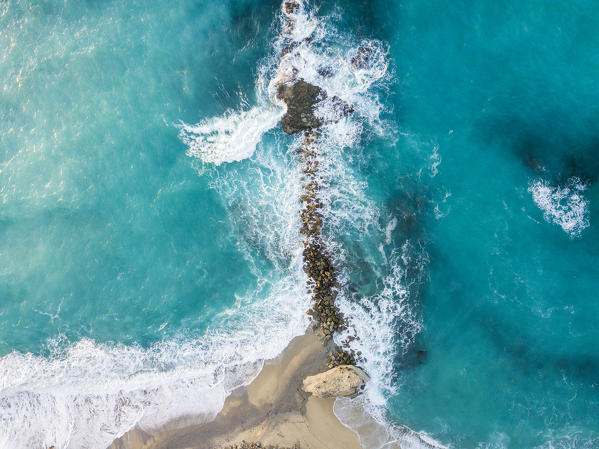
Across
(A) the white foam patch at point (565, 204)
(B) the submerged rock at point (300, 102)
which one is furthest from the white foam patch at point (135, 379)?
(A) the white foam patch at point (565, 204)

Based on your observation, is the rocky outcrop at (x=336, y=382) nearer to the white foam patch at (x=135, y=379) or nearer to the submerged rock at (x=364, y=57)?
the white foam patch at (x=135, y=379)

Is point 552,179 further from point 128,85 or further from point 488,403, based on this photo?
point 128,85

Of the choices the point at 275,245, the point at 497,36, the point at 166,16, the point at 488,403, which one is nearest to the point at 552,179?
the point at 497,36

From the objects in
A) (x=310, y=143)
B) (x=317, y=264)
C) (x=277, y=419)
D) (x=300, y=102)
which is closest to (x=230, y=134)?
(x=300, y=102)

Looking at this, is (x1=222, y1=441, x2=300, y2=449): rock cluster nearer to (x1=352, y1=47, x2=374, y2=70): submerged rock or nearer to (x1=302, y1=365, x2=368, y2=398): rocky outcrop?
(x1=302, y1=365, x2=368, y2=398): rocky outcrop

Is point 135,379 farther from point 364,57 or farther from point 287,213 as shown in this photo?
point 364,57
